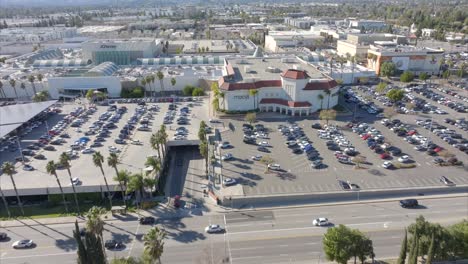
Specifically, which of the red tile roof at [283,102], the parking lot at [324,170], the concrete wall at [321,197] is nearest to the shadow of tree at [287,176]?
the parking lot at [324,170]

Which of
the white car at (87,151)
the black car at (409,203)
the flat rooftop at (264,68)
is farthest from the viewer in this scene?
the flat rooftop at (264,68)

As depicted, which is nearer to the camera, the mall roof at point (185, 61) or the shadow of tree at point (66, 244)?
the shadow of tree at point (66, 244)

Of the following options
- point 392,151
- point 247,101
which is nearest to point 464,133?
point 392,151

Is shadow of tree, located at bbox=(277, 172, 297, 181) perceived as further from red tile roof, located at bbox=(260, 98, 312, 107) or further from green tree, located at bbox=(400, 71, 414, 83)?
green tree, located at bbox=(400, 71, 414, 83)

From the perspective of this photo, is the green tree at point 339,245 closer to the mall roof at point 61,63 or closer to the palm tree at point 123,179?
the palm tree at point 123,179

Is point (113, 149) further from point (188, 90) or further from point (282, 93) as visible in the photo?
point (282, 93)

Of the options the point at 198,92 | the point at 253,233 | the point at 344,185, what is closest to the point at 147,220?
the point at 253,233

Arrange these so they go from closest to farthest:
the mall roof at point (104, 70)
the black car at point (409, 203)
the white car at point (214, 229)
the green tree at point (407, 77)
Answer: the white car at point (214, 229)
the black car at point (409, 203)
the mall roof at point (104, 70)
the green tree at point (407, 77)
